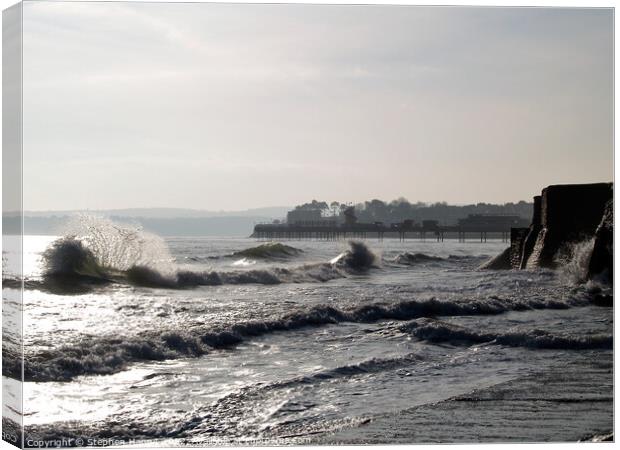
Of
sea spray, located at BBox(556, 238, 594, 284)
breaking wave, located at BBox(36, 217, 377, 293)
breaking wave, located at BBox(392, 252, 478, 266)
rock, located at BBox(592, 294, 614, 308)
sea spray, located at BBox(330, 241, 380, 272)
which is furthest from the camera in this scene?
sea spray, located at BBox(556, 238, 594, 284)

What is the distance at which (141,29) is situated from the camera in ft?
19.3

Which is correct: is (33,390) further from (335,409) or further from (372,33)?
(372,33)

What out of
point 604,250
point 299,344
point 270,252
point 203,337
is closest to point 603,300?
point 604,250

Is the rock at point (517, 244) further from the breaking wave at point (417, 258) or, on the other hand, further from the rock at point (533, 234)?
the breaking wave at point (417, 258)

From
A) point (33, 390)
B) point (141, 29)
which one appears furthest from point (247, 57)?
point (33, 390)

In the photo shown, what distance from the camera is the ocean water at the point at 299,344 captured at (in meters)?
5.54

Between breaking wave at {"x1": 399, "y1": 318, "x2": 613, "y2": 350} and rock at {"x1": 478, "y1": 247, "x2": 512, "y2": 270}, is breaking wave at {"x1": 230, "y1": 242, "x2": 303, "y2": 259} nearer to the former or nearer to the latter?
breaking wave at {"x1": 399, "y1": 318, "x2": 613, "y2": 350}

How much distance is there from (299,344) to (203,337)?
72 cm

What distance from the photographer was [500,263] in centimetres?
750

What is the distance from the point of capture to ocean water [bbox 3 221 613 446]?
5.54 m

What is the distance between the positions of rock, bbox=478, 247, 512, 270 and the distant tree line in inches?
20.6

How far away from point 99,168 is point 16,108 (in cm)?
63

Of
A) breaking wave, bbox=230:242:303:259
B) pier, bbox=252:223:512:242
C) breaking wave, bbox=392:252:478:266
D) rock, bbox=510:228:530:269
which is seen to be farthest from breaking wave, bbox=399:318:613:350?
breaking wave, bbox=230:242:303:259

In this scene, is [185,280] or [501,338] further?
[501,338]
